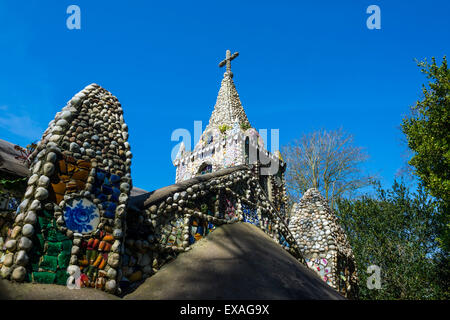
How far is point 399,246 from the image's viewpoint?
12344 millimetres

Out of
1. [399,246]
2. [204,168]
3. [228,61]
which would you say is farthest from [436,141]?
[228,61]

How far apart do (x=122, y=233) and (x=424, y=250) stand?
1306cm

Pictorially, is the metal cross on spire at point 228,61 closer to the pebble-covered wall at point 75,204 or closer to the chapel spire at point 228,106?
the chapel spire at point 228,106

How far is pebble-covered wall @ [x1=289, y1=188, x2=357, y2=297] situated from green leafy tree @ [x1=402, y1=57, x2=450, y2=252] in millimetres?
4388

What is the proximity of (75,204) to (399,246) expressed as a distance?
13.0 meters

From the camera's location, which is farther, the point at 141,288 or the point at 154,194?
the point at 154,194

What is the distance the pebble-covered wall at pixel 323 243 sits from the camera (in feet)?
28.8

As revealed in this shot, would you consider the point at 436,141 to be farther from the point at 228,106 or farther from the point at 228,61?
the point at 228,61

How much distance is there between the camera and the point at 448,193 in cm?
1078

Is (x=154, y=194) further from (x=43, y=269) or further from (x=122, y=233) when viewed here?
(x=43, y=269)

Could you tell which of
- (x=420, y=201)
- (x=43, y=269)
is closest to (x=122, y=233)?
(x=43, y=269)

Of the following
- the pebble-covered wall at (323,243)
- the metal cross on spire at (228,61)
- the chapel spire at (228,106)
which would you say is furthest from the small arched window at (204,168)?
the metal cross on spire at (228,61)

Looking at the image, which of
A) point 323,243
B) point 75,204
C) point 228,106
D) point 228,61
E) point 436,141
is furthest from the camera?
point 228,61
